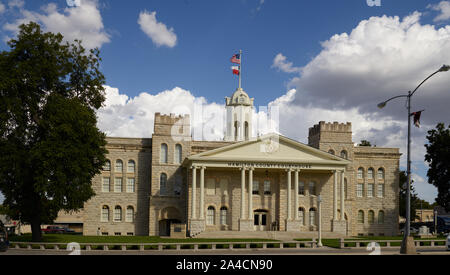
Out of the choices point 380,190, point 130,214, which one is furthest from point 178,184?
point 380,190

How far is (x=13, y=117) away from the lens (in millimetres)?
36594

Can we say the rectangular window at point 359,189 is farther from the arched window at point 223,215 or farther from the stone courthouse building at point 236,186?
the arched window at point 223,215

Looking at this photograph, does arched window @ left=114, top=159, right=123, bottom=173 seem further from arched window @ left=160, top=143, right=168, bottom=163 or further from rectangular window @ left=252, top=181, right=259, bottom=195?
rectangular window @ left=252, top=181, right=259, bottom=195

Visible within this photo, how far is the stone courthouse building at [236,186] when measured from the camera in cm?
5184

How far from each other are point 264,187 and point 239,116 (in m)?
16.2

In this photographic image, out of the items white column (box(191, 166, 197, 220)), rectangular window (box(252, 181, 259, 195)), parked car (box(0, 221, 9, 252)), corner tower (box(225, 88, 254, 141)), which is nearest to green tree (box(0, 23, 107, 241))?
parked car (box(0, 221, 9, 252))

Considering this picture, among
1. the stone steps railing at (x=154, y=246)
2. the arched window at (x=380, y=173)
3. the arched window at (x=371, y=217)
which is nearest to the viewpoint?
the stone steps railing at (x=154, y=246)

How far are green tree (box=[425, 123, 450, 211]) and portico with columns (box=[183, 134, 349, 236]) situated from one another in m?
14.1

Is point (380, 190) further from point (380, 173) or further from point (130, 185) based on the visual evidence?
point (130, 185)

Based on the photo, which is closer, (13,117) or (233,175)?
(13,117)

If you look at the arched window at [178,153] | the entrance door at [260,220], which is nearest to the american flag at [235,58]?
the arched window at [178,153]

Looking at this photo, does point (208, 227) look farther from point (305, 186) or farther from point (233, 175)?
point (305, 186)
